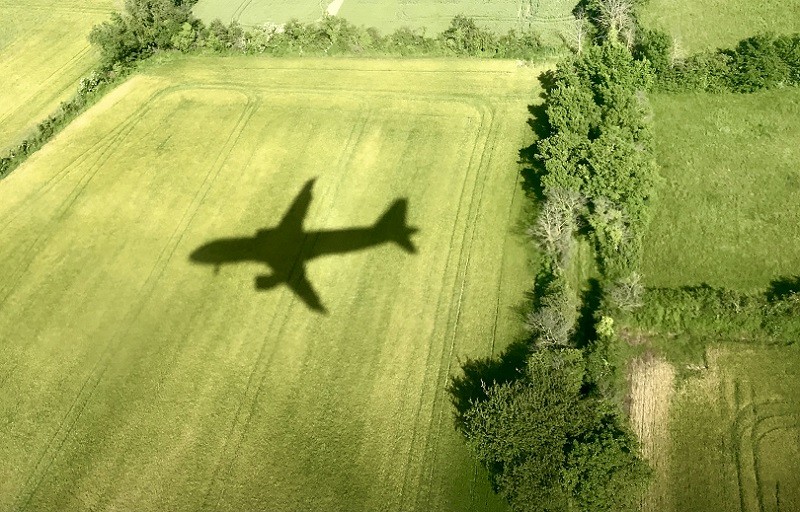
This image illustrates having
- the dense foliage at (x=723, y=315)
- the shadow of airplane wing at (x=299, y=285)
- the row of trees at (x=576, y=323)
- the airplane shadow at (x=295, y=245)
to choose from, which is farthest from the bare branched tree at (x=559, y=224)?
the shadow of airplane wing at (x=299, y=285)

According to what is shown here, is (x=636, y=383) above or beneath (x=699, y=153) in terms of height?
beneath

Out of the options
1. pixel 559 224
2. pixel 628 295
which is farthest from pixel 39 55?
pixel 628 295

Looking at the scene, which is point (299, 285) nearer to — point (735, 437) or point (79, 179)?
point (79, 179)

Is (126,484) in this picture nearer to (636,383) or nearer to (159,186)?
(159,186)

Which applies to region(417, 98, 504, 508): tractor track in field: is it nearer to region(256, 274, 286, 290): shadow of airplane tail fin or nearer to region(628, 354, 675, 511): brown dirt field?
region(628, 354, 675, 511): brown dirt field

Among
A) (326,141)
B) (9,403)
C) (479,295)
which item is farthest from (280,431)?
(326,141)

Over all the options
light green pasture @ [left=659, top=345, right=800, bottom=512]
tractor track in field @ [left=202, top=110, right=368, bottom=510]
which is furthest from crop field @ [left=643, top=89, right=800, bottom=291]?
→ tractor track in field @ [left=202, top=110, right=368, bottom=510]

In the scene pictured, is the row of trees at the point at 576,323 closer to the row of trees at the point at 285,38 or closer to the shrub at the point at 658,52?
the shrub at the point at 658,52
